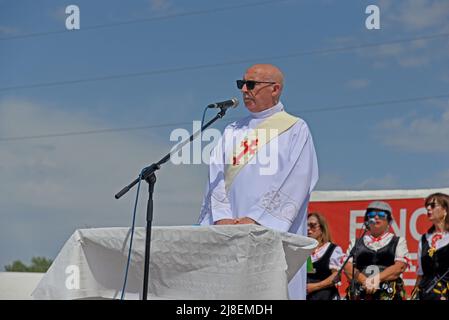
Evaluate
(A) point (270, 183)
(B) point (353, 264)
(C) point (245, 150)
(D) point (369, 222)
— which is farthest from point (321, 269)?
(A) point (270, 183)

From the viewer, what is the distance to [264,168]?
12.0 ft

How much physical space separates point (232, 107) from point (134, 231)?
672mm

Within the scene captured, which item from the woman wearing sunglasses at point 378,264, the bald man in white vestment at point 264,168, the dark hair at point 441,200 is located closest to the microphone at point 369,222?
the woman wearing sunglasses at point 378,264

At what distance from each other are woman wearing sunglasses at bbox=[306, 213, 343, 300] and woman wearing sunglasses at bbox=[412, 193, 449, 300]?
585 millimetres

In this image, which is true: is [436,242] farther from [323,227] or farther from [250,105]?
[250,105]

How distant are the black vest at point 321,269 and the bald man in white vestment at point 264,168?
2030mm

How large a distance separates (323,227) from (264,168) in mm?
2329

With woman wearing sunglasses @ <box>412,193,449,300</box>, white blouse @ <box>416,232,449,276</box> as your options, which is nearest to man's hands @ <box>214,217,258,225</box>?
woman wearing sunglasses @ <box>412,193,449,300</box>

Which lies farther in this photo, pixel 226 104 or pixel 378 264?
pixel 378 264

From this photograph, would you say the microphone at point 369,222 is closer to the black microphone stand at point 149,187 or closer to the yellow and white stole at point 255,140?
the yellow and white stole at point 255,140

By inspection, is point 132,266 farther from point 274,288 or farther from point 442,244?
point 442,244

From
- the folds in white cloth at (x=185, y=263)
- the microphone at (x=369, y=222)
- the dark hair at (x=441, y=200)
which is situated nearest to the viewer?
the folds in white cloth at (x=185, y=263)

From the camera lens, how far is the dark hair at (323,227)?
5816 mm

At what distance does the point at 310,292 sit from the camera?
18.4ft
